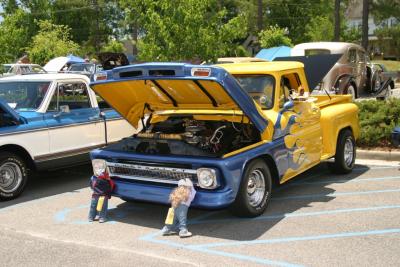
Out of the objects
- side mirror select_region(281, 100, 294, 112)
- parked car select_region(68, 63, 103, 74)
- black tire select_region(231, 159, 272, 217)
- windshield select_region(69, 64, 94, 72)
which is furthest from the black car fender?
windshield select_region(69, 64, 94, 72)

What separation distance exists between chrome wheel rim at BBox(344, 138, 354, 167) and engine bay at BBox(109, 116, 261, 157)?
2417 mm

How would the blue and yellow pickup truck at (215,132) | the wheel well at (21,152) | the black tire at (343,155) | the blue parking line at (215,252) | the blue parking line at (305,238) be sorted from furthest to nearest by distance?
the black tire at (343,155)
the wheel well at (21,152)
the blue and yellow pickup truck at (215,132)
the blue parking line at (305,238)
the blue parking line at (215,252)

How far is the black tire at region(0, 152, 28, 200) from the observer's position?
7707 millimetres

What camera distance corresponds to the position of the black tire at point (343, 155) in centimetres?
836

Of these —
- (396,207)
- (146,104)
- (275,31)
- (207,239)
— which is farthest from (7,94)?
(275,31)

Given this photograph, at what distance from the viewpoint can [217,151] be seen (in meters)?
6.37

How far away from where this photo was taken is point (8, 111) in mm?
7828

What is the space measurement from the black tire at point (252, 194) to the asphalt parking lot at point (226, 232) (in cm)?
13

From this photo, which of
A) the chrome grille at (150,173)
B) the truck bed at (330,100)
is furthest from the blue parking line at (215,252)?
the truck bed at (330,100)

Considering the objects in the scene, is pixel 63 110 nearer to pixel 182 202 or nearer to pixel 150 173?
pixel 150 173

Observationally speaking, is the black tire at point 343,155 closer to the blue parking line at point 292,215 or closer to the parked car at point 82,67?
the blue parking line at point 292,215

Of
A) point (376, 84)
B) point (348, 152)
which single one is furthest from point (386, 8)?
point (348, 152)

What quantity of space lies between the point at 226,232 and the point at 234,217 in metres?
0.57

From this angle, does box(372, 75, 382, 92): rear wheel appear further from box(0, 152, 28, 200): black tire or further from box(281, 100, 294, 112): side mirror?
box(0, 152, 28, 200): black tire
